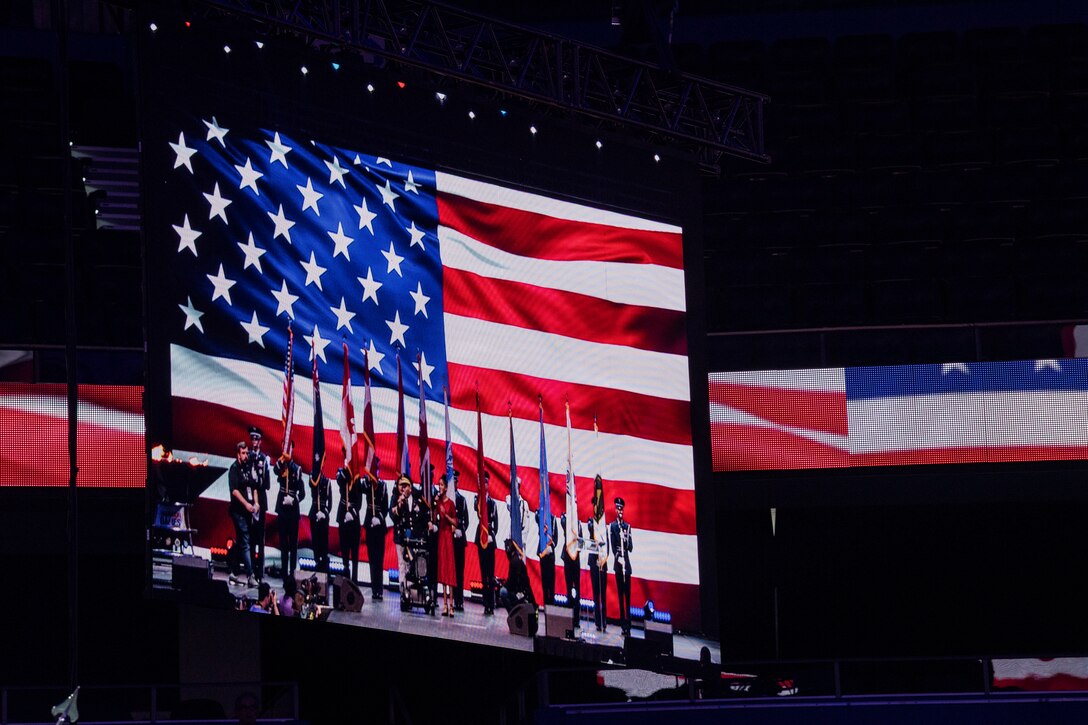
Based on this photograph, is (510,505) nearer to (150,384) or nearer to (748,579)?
(150,384)

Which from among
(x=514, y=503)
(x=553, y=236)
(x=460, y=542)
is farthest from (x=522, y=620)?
(x=553, y=236)

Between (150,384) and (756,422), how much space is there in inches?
205

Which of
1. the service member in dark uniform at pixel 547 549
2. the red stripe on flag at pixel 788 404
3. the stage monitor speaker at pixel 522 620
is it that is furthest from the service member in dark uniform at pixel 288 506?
the red stripe on flag at pixel 788 404

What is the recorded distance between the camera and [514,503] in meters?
9.69

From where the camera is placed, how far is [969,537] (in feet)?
41.0

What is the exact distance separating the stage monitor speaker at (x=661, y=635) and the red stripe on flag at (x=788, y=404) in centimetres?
215

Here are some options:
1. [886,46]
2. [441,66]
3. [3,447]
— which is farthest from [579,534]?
[886,46]

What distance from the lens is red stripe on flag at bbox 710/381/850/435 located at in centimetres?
1157

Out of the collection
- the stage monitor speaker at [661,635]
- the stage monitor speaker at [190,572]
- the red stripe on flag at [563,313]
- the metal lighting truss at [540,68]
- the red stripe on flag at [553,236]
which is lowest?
the stage monitor speaker at [661,635]

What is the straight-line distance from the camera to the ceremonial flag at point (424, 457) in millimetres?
9195

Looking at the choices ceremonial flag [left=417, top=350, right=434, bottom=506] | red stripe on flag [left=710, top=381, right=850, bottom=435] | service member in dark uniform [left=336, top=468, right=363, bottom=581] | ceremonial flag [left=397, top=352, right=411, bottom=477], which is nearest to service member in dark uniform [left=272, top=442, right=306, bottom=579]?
service member in dark uniform [left=336, top=468, right=363, bottom=581]

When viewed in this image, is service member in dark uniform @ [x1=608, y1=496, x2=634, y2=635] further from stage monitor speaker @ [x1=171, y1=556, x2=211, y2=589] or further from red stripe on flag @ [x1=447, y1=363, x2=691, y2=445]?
stage monitor speaker @ [x1=171, y1=556, x2=211, y2=589]

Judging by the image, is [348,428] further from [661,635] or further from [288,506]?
[661,635]

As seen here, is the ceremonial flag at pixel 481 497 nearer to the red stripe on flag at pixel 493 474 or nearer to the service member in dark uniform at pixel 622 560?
the red stripe on flag at pixel 493 474
